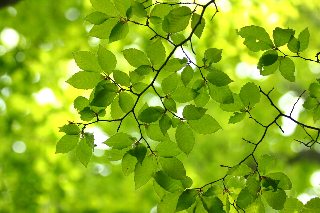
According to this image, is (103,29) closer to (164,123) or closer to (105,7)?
(105,7)

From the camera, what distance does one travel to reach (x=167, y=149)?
5.13 ft

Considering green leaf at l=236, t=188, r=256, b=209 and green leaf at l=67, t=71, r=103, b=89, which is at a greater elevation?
green leaf at l=67, t=71, r=103, b=89

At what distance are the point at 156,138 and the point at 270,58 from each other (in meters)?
0.50

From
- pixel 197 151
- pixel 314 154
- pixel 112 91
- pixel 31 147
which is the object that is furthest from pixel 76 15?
A: pixel 112 91

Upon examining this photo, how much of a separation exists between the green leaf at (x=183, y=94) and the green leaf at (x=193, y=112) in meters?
0.07

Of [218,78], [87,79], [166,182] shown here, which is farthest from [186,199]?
[87,79]

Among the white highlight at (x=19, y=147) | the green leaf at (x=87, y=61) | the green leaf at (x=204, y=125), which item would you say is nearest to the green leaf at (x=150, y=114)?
the green leaf at (x=204, y=125)

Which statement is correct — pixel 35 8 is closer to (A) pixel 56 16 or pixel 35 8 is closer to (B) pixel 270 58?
(A) pixel 56 16

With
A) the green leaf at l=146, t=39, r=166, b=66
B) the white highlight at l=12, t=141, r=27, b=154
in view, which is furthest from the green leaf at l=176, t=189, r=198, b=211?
the white highlight at l=12, t=141, r=27, b=154

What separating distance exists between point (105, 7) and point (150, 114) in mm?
397

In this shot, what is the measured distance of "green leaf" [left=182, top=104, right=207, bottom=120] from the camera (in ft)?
5.07

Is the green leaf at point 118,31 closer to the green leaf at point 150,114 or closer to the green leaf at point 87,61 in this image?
the green leaf at point 87,61

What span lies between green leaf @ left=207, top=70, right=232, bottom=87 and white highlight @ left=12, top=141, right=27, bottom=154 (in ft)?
14.1

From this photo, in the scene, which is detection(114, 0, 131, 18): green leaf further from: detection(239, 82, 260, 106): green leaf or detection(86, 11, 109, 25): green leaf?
detection(239, 82, 260, 106): green leaf
